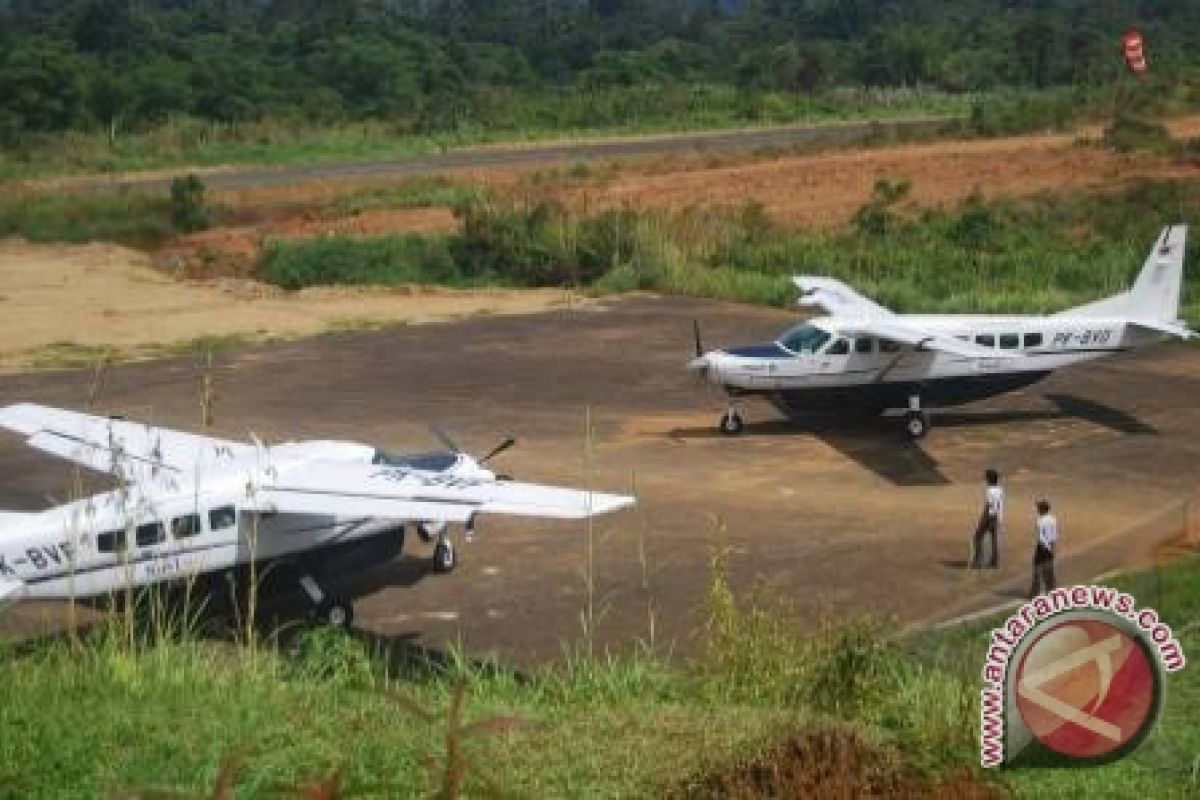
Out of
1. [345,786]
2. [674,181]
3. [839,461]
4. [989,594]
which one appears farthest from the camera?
[674,181]

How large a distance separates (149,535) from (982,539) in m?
8.73

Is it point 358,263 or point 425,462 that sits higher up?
point 425,462

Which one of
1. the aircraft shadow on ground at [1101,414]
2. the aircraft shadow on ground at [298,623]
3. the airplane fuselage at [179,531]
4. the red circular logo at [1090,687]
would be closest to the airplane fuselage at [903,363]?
the aircraft shadow on ground at [1101,414]

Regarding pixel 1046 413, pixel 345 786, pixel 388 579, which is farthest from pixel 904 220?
pixel 345 786

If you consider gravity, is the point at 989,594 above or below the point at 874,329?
below

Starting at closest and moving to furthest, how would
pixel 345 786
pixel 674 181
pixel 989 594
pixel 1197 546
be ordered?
1. pixel 345 786
2. pixel 989 594
3. pixel 1197 546
4. pixel 674 181

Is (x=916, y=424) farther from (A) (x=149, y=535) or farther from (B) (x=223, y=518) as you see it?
(A) (x=149, y=535)

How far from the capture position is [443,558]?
18.3m

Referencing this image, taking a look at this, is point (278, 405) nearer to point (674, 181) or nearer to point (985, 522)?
point (985, 522)

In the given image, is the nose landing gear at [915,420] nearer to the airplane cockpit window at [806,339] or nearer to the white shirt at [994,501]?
the airplane cockpit window at [806,339]

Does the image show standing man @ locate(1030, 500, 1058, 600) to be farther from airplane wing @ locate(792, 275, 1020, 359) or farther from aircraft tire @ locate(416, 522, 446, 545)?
airplane wing @ locate(792, 275, 1020, 359)

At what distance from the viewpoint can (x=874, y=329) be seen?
A: 79.2 ft

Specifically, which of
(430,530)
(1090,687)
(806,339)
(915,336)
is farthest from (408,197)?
(1090,687)

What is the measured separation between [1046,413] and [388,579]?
477 inches
